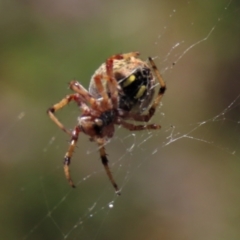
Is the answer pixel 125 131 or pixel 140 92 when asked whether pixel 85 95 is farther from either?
pixel 125 131

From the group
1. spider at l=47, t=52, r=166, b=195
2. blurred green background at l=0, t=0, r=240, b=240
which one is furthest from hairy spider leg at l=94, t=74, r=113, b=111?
blurred green background at l=0, t=0, r=240, b=240

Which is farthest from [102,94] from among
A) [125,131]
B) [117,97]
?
[125,131]

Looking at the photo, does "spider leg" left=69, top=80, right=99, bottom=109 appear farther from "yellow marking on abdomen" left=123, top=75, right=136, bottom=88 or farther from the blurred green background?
the blurred green background

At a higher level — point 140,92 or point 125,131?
point 140,92

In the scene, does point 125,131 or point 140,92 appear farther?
point 125,131

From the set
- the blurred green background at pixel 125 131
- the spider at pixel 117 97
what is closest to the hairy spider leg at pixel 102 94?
the spider at pixel 117 97
